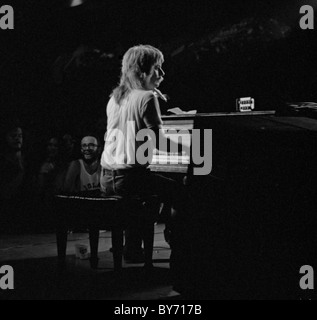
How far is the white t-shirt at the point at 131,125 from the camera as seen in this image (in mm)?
3051

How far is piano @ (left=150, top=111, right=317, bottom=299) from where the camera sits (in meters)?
2.38

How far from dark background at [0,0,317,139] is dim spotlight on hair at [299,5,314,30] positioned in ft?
0.15

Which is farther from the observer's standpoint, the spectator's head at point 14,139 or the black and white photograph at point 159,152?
the spectator's head at point 14,139

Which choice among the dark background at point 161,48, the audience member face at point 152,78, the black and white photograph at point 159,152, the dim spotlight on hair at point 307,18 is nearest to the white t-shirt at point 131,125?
the black and white photograph at point 159,152

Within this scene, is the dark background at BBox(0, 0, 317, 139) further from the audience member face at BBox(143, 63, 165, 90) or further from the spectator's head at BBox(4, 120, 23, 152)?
the audience member face at BBox(143, 63, 165, 90)

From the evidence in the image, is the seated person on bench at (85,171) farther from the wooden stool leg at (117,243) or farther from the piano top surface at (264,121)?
the piano top surface at (264,121)

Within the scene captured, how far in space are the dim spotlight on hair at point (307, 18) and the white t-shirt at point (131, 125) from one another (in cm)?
176

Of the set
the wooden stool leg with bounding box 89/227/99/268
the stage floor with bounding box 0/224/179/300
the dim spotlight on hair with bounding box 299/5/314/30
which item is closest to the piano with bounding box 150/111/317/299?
the stage floor with bounding box 0/224/179/300

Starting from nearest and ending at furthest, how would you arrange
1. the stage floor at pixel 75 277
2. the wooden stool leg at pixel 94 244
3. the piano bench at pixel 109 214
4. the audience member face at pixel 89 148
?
the stage floor at pixel 75 277, the piano bench at pixel 109 214, the wooden stool leg at pixel 94 244, the audience member face at pixel 89 148

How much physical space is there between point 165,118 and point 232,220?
137 cm

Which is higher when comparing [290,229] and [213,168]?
[213,168]

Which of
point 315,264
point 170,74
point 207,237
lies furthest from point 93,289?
point 170,74

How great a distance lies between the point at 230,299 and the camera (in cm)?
243
